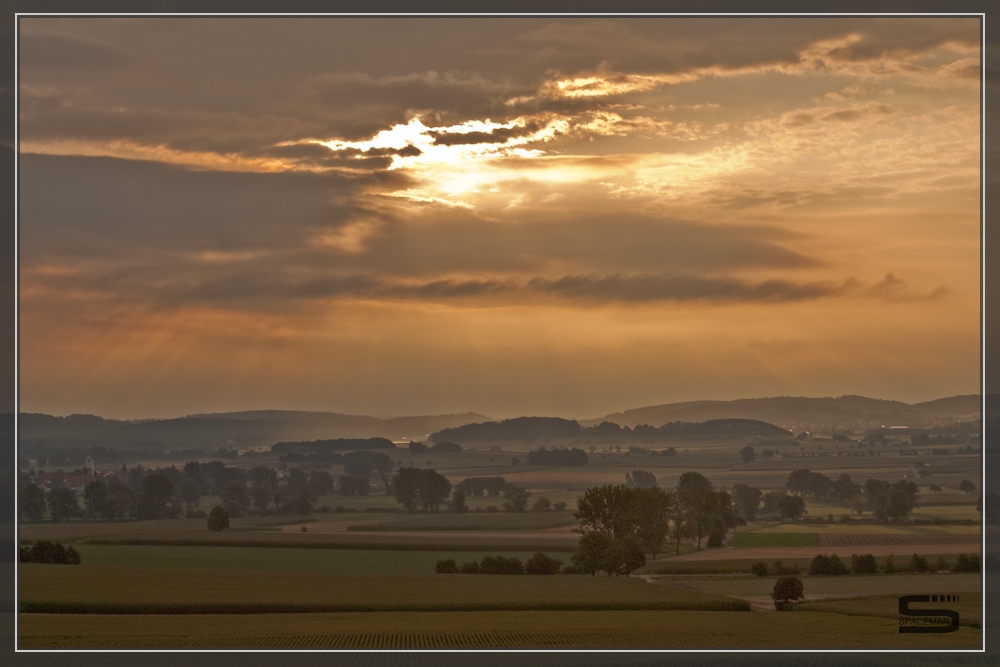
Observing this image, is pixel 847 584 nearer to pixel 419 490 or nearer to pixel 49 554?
pixel 419 490

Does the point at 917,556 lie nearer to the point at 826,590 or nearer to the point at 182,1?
the point at 826,590

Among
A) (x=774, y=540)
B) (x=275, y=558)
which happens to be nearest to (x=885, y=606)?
(x=774, y=540)

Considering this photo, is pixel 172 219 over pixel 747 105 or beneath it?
beneath

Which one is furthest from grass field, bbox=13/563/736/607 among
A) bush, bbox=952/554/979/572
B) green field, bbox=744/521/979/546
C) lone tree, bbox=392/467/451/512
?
green field, bbox=744/521/979/546

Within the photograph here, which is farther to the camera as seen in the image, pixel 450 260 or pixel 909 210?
pixel 450 260

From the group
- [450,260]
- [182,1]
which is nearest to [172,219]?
[450,260]
